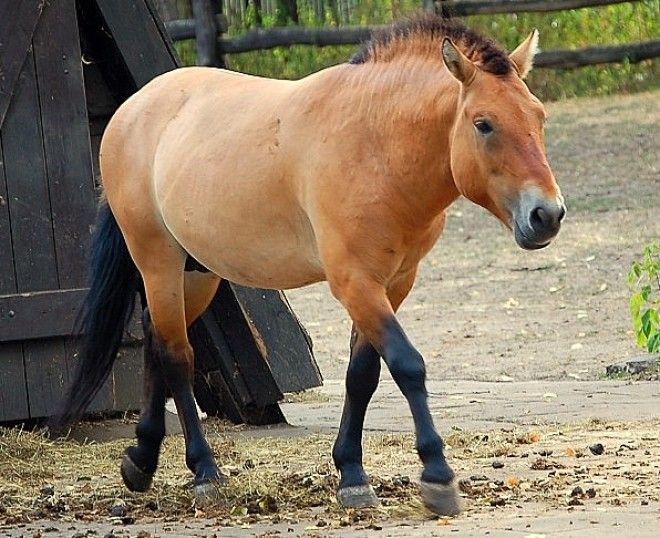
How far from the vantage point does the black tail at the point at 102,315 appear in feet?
21.8

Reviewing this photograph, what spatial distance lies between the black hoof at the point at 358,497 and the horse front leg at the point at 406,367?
0.30m

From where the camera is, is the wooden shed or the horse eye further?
the wooden shed

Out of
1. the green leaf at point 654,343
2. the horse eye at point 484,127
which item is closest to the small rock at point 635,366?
the green leaf at point 654,343

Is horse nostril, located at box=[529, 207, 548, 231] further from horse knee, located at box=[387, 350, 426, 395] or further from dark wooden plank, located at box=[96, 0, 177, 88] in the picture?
dark wooden plank, located at box=[96, 0, 177, 88]

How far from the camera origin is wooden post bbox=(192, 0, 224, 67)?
1764 cm

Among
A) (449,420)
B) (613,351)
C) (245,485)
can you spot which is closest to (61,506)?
(245,485)

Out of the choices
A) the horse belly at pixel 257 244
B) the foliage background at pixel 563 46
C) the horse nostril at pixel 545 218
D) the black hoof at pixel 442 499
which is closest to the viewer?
the horse nostril at pixel 545 218

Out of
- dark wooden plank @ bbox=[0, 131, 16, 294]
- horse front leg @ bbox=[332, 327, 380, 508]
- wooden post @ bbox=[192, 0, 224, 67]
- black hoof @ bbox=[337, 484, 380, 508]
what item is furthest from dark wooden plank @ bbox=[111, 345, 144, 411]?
wooden post @ bbox=[192, 0, 224, 67]

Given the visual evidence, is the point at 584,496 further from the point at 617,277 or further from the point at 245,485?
the point at 617,277

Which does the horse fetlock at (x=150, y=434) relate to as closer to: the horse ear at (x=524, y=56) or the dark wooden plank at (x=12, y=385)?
the dark wooden plank at (x=12, y=385)

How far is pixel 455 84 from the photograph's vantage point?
5.37 m

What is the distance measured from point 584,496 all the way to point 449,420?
226 centimetres

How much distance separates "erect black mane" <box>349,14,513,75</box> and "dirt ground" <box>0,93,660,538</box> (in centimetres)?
146

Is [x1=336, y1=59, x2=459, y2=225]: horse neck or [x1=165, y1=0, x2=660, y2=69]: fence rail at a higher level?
[x1=165, y1=0, x2=660, y2=69]: fence rail
